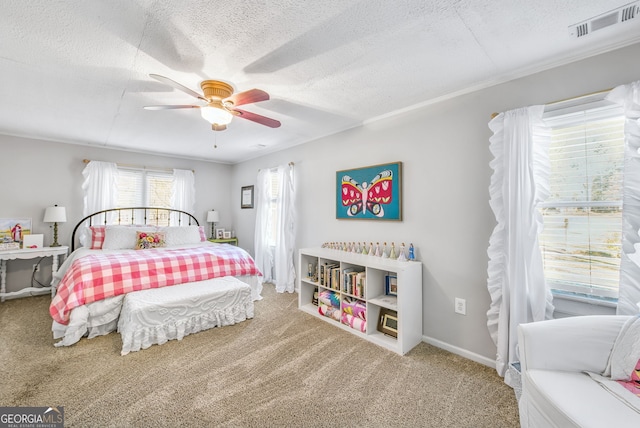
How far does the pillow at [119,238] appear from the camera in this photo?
12.3ft

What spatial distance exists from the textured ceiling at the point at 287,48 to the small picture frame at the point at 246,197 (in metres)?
2.47

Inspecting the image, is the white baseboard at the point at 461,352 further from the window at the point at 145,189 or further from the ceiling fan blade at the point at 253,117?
the window at the point at 145,189

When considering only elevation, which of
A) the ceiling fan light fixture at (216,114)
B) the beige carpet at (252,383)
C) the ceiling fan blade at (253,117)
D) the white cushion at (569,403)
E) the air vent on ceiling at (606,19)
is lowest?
the beige carpet at (252,383)

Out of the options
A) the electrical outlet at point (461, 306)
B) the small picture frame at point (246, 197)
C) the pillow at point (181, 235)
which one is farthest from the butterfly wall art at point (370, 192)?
the pillow at point (181, 235)

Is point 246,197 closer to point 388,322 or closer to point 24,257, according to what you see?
point 24,257

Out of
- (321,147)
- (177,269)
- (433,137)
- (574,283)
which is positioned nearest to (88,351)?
(177,269)

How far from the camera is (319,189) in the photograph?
12.3ft

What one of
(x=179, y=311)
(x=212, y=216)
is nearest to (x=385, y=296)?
(x=179, y=311)

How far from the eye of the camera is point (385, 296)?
9.03 ft

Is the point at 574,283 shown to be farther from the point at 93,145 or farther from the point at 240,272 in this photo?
the point at 93,145

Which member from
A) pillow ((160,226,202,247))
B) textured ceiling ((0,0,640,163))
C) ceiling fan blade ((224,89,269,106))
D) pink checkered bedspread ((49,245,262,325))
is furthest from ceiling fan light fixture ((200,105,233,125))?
pillow ((160,226,202,247))

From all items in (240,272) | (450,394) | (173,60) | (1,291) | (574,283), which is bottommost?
(450,394)

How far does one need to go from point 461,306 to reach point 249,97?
2.42m

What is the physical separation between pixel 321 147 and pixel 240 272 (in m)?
1.99
